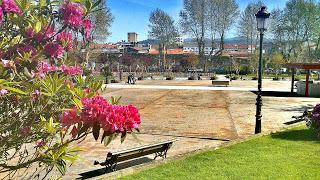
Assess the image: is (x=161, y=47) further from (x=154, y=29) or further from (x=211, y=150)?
(x=211, y=150)

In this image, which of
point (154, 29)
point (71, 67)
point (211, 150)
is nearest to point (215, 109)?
point (211, 150)

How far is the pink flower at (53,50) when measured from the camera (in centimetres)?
332

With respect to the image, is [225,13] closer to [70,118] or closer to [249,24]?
[249,24]

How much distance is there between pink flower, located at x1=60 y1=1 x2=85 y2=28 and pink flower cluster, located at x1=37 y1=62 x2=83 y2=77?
15.7 inches

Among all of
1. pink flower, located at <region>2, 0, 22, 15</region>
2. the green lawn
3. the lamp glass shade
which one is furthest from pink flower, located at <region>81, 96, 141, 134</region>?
the lamp glass shade

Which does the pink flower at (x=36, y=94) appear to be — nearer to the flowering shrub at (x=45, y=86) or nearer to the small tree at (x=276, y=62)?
the flowering shrub at (x=45, y=86)

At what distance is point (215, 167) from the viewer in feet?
26.4

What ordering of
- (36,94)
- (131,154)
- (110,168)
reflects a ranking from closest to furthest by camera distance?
(36,94) < (110,168) < (131,154)

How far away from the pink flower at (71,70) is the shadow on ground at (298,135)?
9.00m

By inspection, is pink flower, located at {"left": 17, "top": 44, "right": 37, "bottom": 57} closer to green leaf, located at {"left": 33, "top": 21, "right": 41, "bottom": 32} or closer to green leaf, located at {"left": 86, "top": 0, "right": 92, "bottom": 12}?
green leaf, located at {"left": 33, "top": 21, "right": 41, "bottom": 32}

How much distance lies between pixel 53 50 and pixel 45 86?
0.64 m

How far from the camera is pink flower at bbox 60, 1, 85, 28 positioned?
319 centimetres

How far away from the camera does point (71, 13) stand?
10.5 feet

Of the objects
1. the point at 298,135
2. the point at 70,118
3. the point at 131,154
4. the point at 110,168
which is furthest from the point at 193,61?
the point at 70,118
